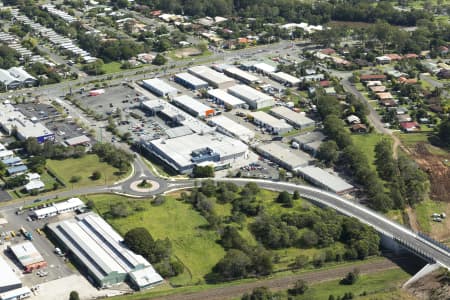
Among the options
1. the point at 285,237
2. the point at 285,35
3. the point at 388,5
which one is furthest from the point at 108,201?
the point at 388,5

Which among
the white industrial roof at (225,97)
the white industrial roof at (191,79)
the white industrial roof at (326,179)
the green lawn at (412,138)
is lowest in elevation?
the green lawn at (412,138)

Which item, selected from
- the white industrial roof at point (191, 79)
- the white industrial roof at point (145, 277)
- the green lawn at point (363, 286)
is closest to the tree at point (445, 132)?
the green lawn at point (363, 286)

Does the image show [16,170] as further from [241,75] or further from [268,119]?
[241,75]

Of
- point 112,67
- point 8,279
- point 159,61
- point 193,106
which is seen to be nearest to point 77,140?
point 193,106

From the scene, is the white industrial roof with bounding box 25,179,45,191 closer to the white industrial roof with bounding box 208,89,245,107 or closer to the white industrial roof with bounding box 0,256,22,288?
the white industrial roof with bounding box 0,256,22,288

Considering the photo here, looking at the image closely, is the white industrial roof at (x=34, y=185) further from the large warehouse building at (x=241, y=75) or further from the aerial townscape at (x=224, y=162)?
the large warehouse building at (x=241, y=75)

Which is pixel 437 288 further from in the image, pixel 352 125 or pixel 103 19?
pixel 103 19
